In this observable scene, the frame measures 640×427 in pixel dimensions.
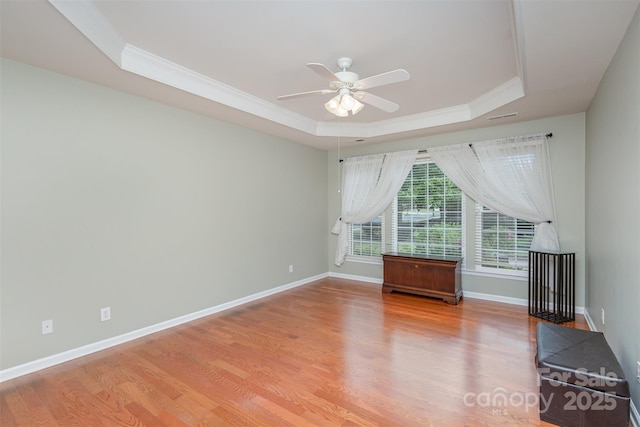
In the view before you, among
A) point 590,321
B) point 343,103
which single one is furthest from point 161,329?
point 590,321

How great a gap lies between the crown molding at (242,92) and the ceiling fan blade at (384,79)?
741 mm

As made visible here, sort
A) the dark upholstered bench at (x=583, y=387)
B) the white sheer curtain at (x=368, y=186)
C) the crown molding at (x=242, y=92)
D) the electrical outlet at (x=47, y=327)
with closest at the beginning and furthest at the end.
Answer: the dark upholstered bench at (x=583, y=387), the crown molding at (x=242, y=92), the electrical outlet at (x=47, y=327), the white sheer curtain at (x=368, y=186)

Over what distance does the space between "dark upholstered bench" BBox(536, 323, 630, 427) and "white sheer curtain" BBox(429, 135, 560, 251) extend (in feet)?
7.41

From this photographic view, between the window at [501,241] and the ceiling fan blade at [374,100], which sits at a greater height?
the ceiling fan blade at [374,100]

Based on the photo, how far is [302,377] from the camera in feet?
8.05

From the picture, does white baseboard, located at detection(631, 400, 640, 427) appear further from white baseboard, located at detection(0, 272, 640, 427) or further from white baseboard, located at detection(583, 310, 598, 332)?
white baseboard, located at detection(583, 310, 598, 332)

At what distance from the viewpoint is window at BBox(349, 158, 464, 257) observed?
478 cm

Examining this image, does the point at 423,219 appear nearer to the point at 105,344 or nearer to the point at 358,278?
the point at 358,278

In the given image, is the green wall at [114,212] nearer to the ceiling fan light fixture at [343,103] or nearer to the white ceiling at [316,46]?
the white ceiling at [316,46]

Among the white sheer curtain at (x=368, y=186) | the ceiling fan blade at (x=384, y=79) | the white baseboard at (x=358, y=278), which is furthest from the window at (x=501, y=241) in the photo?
the ceiling fan blade at (x=384, y=79)

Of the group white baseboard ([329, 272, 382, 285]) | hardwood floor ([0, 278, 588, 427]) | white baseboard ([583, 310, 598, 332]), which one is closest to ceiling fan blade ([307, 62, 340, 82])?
hardwood floor ([0, 278, 588, 427])

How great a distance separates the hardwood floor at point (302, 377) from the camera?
2.00m

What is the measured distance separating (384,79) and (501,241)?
3237mm

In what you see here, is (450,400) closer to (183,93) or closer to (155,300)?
(155,300)
